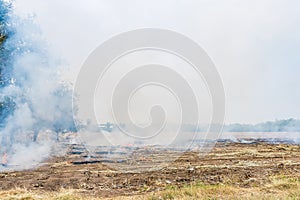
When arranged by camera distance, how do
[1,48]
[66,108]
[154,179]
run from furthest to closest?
[66,108] < [1,48] < [154,179]

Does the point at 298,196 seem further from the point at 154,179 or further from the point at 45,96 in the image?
the point at 45,96

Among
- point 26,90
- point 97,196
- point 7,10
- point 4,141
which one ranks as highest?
point 7,10

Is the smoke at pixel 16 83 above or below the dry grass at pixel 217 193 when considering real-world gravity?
above

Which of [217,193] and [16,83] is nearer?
[217,193]

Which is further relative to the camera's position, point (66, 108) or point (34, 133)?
point (66, 108)

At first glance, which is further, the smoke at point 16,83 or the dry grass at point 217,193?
the smoke at point 16,83

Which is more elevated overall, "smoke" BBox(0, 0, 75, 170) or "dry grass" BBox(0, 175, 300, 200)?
"smoke" BBox(0, 0, 75, 170)

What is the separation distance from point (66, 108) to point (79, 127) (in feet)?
26.5

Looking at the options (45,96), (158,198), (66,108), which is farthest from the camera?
(66,108)

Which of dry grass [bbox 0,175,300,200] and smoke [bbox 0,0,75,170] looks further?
smoke [bbox 0,0,75,170]

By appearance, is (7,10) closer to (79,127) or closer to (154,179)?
(154,179)

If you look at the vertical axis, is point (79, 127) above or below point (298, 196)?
above

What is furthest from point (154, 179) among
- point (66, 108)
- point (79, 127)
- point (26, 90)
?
point (79, 127)

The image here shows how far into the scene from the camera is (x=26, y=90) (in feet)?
61.5
